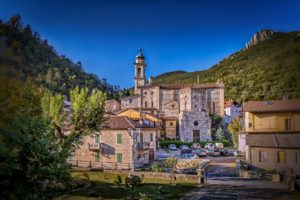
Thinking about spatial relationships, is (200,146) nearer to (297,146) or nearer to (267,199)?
(297,146)

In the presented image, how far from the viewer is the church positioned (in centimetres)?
6762

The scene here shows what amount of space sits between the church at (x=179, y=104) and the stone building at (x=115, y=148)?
32399 mm

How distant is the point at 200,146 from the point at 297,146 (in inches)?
1257

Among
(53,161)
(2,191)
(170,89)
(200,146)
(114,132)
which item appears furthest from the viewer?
(170,89)

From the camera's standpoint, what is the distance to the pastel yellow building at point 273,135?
2768 centimetres

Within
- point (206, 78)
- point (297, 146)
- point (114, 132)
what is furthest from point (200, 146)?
point (206, 78)

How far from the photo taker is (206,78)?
4633 inches

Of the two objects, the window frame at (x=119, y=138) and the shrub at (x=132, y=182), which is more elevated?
the window frame at (x=119, y=138)

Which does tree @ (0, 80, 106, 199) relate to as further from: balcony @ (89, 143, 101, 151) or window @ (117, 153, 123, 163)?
balcony @ (89, 143, 101, 151)

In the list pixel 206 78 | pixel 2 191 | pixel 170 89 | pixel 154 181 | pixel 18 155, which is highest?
pixel 206 78

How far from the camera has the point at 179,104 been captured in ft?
276

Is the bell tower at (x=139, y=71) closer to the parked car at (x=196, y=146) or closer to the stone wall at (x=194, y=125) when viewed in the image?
the stone wall at (x=194, y=125)

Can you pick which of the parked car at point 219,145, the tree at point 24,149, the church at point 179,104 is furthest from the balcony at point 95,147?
the church at point 179,104

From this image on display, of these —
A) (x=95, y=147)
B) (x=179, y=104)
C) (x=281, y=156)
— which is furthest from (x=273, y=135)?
(x=179, y=104)
